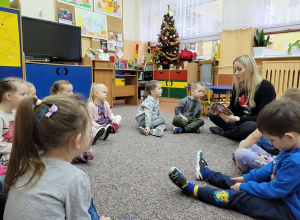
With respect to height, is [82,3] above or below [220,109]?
above

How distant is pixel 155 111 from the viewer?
2.59m

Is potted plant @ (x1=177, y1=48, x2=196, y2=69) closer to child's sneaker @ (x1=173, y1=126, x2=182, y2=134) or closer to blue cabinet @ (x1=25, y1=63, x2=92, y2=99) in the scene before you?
blue cabinet @ (x1=25, y1=63, x2=92, y2=99)

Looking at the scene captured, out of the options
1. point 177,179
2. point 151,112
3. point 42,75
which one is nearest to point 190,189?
point 177,179

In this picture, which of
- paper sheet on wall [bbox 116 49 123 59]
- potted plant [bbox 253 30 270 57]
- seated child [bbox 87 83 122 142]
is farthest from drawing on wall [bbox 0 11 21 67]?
potted plant [bbox 253 30 270 57]

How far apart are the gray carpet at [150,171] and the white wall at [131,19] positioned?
391 cm

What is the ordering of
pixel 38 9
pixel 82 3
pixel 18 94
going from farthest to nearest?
pixel 82 3 < pixel 38 9 < pixel 18 94

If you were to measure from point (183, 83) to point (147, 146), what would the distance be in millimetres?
3163

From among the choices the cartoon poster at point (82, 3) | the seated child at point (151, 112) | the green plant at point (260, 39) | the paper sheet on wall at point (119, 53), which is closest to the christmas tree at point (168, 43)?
the paper sheet on wall at point (119, 53)

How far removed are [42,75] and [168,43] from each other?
2.90m

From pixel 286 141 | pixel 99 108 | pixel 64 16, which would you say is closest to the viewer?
pixel 286 141

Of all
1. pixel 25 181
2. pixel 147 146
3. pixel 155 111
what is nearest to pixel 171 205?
pixel 25 181

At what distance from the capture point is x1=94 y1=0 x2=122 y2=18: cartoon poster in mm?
4811

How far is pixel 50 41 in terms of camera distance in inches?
143

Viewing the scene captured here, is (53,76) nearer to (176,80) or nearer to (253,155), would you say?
(176,80)
